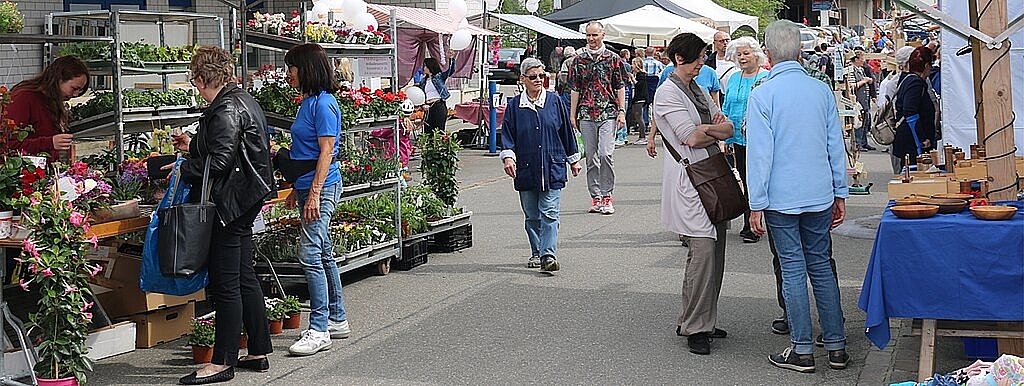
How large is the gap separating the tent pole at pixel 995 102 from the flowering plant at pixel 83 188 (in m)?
4.51

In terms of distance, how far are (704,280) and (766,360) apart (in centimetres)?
56

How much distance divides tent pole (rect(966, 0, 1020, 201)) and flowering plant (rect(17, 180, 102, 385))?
4.54m

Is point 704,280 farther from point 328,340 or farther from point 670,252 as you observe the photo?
point 670,252

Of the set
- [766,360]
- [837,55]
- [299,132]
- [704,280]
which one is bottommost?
[766,360]

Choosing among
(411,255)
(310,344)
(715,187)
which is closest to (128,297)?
(310,344)

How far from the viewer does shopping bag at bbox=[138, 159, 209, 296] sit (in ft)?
19.8

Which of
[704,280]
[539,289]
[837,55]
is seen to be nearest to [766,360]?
[704,280]

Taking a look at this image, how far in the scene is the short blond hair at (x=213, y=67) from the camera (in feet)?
19.9

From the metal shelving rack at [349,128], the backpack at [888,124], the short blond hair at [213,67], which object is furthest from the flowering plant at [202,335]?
the backpack at [888,124]

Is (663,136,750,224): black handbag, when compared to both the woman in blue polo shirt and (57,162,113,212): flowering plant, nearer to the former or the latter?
the woman in blue polo shirt

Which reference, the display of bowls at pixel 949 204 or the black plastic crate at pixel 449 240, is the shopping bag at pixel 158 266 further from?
the black plastic crate at pixel 449 240

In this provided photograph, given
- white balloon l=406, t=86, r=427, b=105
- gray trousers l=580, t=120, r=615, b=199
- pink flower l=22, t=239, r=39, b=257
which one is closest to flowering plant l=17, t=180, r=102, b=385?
pink flower l=22, t=239, r=39, b=257

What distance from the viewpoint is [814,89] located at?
6.04 m

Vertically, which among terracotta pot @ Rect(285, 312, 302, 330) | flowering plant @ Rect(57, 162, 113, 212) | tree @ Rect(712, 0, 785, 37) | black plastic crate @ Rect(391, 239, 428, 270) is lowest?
terracotta pot @ Rect(285, 312, 302, 330)
